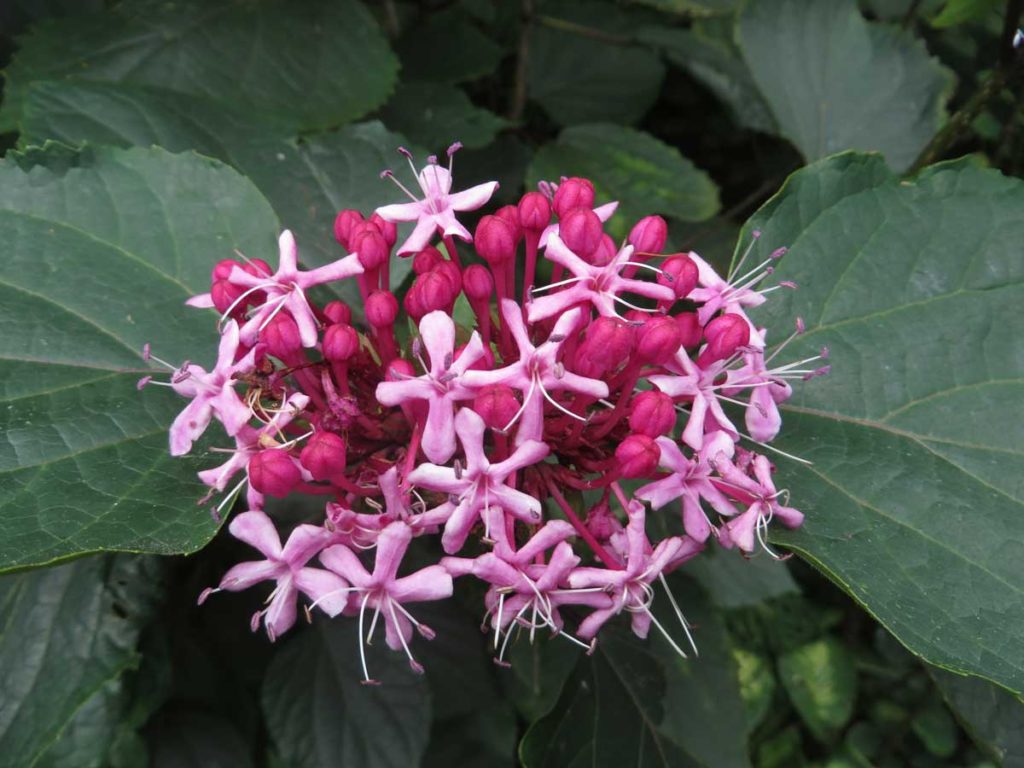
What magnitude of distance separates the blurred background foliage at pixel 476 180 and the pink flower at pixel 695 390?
499 mm

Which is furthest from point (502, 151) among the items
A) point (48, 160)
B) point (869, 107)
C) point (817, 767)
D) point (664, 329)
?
point (817, 767)

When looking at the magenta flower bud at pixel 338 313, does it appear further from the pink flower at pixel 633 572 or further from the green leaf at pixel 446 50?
the green leaf at pixel 446 50

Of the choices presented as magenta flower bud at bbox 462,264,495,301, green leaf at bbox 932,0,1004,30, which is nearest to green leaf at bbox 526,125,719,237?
green leaf at bbox 932,0,1004,30

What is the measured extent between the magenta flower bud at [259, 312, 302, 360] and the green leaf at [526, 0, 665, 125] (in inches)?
67.6

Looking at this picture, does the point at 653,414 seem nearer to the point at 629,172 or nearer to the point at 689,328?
the point at 689,328

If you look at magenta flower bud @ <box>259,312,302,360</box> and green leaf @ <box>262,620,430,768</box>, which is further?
green leaf @ <box>262,620,430,768</box>

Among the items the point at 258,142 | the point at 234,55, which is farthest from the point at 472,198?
the point at 234,55

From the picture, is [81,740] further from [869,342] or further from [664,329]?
[869,342]

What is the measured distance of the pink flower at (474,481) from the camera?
3.17 ft

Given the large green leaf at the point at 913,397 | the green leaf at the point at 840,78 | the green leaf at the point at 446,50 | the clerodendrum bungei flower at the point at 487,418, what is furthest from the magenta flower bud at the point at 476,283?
the green leaf at the point at 446,50

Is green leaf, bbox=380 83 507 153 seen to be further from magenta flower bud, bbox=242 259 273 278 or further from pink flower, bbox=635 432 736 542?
pink flower, bbox=635 432 736 542

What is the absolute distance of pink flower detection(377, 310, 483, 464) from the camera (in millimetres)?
988

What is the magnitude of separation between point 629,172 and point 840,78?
519mm

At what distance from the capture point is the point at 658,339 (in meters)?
1.03
